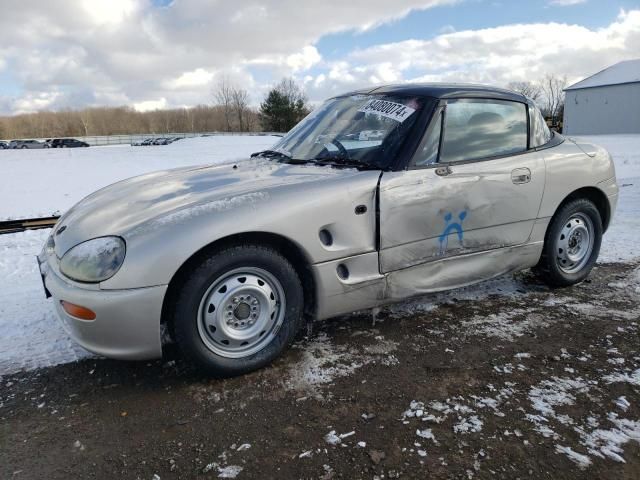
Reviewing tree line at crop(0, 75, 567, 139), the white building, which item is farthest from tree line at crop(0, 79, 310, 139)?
the white building

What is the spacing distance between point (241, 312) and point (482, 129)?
2135 millimetres

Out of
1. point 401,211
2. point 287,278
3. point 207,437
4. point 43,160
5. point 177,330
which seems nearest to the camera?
point 207,437

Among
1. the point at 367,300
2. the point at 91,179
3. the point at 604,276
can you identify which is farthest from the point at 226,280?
the point at 91,179

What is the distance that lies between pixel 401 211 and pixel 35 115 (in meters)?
117

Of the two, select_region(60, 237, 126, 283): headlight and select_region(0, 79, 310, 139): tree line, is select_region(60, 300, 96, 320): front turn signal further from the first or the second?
select_region(0, 79, 310, 139): tree line

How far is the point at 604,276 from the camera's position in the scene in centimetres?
422

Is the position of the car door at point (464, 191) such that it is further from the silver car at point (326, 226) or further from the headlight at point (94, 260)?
the headlight at point (94, 260)

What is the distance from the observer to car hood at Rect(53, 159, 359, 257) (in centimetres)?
253

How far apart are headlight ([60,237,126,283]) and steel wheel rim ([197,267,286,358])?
0.47m

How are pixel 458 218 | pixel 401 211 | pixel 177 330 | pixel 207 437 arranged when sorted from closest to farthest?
pixel 207 437 → pixel 177 330 → pixel 401 211 → pixel 458 218

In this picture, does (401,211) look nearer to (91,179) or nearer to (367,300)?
(367,300)

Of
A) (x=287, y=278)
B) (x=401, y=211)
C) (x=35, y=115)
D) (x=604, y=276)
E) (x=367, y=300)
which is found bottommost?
(x=604, y=276)

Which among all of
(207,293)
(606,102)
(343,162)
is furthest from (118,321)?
(606,102)

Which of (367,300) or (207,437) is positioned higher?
(367,300)
